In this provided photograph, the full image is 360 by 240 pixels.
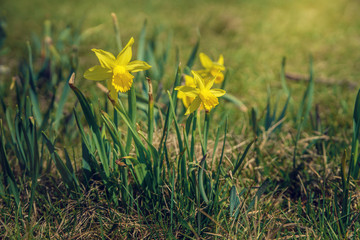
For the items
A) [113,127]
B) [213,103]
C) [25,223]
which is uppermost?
[213,103]

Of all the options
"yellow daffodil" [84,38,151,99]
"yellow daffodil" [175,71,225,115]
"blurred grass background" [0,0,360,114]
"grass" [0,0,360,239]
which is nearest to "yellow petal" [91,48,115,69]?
"yellow daffodil" [84,38,151,99]

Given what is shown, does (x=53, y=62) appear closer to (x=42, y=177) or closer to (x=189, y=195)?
(x=42, y=177)

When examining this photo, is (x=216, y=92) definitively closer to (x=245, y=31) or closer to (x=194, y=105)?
(x=194, y=105)

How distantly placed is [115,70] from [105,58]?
0.05 meters

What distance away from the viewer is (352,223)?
1.13 meters

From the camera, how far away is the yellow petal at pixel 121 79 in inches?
41.6

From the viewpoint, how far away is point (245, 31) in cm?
328

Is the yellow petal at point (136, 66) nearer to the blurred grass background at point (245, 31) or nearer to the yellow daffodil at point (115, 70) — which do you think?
the yellow daffodil at point (115, 70)

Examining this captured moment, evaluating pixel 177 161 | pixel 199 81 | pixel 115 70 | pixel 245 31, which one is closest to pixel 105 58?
pixel 115 70

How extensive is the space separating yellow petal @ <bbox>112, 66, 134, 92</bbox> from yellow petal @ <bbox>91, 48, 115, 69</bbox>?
0.03 meters

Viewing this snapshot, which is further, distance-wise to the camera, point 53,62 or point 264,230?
point 53,62

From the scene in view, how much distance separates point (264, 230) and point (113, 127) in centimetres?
64

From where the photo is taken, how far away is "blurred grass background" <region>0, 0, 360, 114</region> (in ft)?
8.31

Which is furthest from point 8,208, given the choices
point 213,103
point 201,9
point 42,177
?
point 201,9
